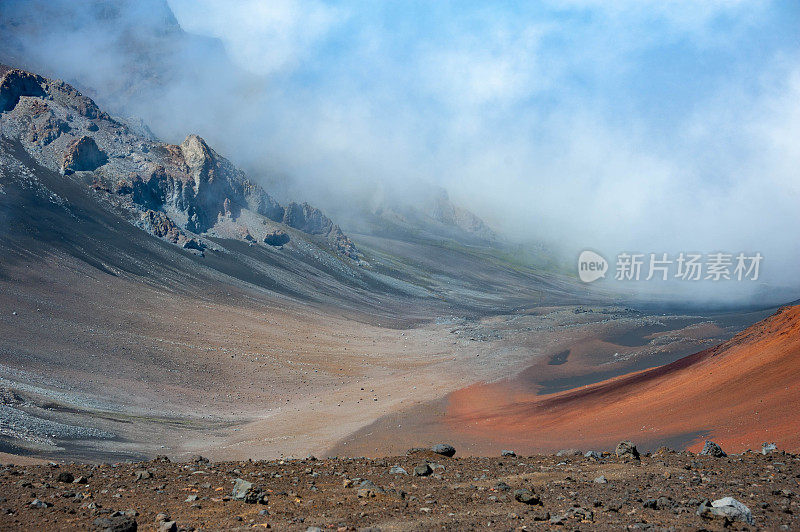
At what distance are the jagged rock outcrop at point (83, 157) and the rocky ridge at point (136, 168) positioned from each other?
171 mm

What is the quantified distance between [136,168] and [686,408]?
383 ft

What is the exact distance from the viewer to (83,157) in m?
110

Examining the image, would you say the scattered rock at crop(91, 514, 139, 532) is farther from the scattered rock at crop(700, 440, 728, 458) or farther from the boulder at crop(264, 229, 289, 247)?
the boulder at crop(264, 229, 289, 247)

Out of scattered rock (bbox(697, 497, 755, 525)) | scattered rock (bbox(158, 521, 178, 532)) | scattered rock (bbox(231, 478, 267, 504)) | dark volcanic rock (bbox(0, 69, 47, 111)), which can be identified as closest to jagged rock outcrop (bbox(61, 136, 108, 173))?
dark volcanic rock (bbox(0, 69, 47, 111))

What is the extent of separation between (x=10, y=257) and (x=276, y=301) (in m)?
35.6

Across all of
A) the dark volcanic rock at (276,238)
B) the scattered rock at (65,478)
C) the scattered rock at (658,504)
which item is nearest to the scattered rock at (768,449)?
the scattered rock at (658,504)

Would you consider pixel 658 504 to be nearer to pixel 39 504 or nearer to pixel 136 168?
pixel 39 504

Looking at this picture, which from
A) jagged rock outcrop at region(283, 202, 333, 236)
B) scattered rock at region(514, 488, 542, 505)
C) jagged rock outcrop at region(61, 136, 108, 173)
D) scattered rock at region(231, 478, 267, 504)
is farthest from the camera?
jagged rock outcrop at region(283, 202, 333, 236)

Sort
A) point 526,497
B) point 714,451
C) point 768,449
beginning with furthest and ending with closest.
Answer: point 768,449
point 714,451
point 526,497

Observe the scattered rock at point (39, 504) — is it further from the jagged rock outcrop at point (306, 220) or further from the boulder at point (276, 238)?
the jagged rock outcrop at point (306, 220)

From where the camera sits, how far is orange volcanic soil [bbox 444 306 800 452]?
20.0 metres

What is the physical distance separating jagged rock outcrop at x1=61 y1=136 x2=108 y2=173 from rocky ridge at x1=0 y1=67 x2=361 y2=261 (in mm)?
171

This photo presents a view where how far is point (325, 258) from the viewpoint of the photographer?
137875mm

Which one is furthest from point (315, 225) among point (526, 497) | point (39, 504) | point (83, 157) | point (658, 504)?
point (658, 504)
